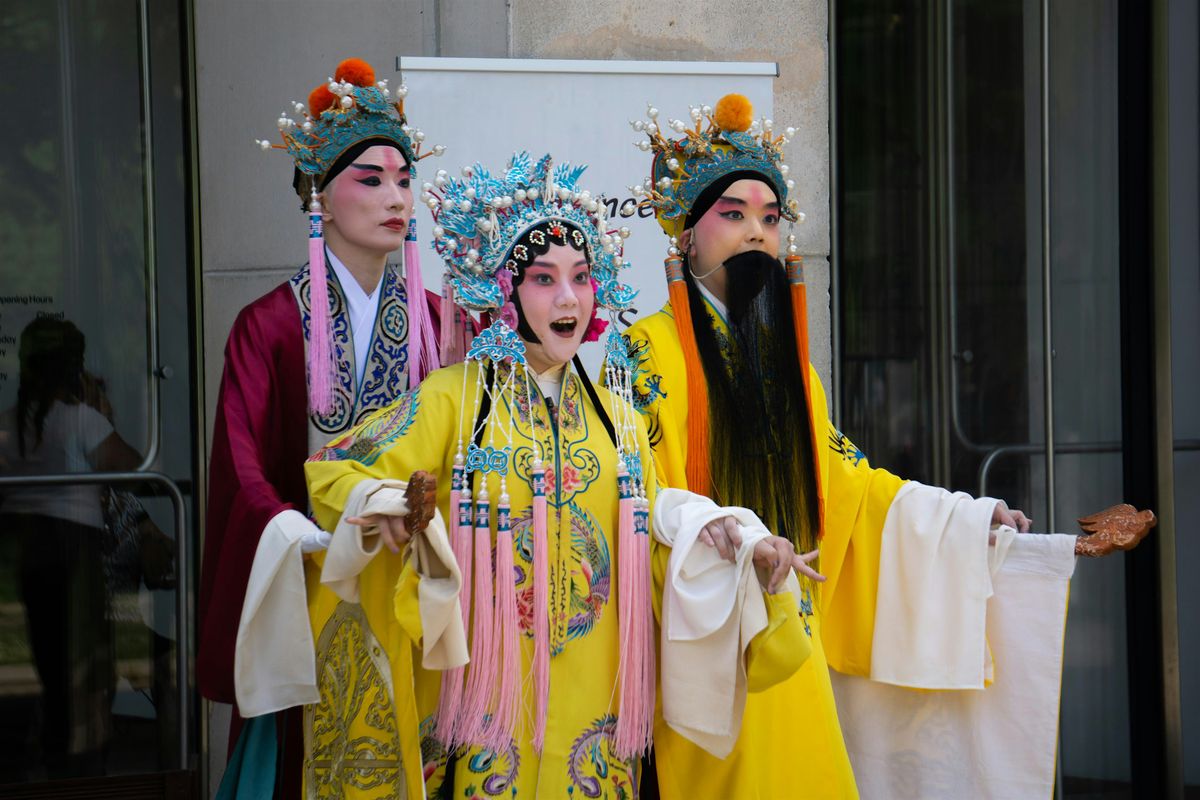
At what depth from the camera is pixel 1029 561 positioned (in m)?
3.67

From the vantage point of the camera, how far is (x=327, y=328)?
3609 millimetres

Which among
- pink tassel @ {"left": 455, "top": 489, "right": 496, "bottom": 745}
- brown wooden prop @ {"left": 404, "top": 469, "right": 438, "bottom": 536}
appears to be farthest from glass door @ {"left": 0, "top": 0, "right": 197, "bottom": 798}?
brown wooden prop @ {"left": 404, "top": 469, "right": 438, "bottom": 536}

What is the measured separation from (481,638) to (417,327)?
0.97 m

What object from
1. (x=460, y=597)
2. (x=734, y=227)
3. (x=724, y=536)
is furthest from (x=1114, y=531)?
(x=460, y=597)

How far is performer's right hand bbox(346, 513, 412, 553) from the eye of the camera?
2.79 metres

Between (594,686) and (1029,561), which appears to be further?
(1029,561)

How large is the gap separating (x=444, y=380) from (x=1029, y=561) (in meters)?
1.58

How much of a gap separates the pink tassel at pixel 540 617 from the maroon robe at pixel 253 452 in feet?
2.24

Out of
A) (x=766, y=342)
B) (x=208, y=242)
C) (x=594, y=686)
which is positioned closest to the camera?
(x=594, y=686)

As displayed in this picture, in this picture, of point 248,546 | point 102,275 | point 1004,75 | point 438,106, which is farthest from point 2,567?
point 1004,75

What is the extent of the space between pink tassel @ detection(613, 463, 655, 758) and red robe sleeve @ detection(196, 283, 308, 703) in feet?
2.62

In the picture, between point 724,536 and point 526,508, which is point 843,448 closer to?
point 724,536

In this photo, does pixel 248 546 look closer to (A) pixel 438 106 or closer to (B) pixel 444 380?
(B) pixel 444 380

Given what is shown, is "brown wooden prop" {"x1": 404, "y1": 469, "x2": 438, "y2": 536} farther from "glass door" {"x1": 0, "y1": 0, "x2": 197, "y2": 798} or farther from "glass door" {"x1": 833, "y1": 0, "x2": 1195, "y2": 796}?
"glass door" {"x1": 833, "y1": 0, "x2": 1195, "y2": 796}
